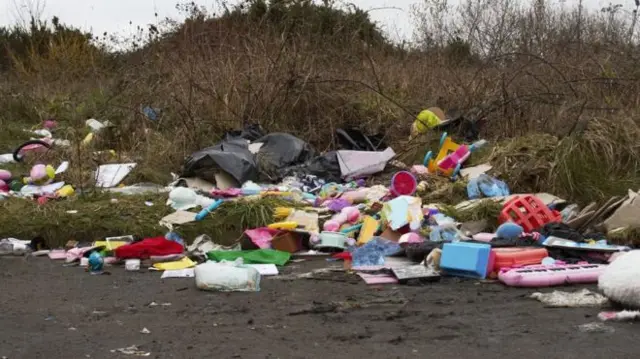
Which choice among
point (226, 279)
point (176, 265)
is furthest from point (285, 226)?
point (226, 279)

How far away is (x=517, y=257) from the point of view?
444 centimetres

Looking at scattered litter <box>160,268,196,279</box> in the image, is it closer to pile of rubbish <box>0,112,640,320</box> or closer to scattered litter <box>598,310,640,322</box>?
pile of rubbish <box>0,112,640,320</box>

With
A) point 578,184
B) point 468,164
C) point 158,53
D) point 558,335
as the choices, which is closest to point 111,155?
point 158,53

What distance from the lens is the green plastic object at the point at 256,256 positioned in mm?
4848

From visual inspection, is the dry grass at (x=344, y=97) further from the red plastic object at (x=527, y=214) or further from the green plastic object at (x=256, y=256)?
the green plastic object at (x=256, y=256)

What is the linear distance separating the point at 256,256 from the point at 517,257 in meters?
1.82

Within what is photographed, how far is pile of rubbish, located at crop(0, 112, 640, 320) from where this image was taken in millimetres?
4324

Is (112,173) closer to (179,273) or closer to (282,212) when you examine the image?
(282,212)

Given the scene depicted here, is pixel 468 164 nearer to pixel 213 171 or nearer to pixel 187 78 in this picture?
pixel 213 171

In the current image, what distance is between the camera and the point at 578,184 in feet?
20.2

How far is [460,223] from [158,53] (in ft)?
21.8

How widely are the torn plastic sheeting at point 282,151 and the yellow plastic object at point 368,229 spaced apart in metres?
2.16

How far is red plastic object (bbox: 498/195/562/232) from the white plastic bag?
2.36m

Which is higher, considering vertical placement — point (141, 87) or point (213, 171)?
point (141, 87)
